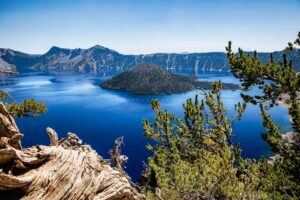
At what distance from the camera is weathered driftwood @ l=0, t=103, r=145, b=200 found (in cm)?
871

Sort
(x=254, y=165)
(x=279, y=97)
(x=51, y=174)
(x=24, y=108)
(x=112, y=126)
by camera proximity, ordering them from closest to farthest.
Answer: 1. (x=51, y=174)
2. (x=254, y=165)
3. (x=279, y=97)
4. (x=24, y=108)
5. (x=112, y=126)

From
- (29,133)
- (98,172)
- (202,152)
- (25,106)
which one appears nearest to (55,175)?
(98,172)

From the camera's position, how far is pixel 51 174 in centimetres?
945

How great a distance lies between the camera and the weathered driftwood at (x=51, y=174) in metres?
8.71

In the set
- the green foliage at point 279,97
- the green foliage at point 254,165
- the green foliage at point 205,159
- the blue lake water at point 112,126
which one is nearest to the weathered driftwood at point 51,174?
the green foliage at point 254,165

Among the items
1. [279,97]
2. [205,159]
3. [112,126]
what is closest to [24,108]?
[205,159]

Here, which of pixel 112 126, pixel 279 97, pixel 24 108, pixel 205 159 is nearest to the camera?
pixel 279 97

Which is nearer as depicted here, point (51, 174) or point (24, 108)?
point (51, 174)

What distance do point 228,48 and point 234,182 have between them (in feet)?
36.1

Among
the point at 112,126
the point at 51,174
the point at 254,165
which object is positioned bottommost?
the point at 112,126

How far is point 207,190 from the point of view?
19.6 meters

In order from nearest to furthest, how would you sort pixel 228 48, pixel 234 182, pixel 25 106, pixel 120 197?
pixel 120 197 → pixel 234 182 → pixel 228 48 → pixel 25 106

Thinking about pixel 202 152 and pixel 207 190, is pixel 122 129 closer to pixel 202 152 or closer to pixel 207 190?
pixel 202 152

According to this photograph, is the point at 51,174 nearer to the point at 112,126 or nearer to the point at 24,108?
the point at 24,108
